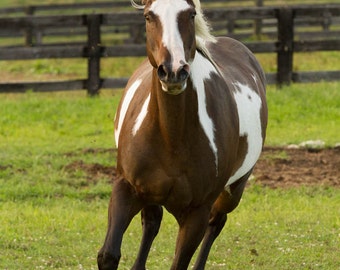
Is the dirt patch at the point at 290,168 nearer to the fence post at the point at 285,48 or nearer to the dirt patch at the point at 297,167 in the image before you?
the dirt patch at the point at 297,167

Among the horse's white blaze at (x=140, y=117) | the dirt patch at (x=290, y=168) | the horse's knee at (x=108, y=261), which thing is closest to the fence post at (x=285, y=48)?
the dirt patch at (x=290, y=168)

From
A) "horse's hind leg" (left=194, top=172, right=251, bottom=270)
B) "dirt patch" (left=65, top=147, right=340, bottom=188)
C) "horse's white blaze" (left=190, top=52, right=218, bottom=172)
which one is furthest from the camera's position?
"dirt patch" (left=65, top=147, right=340, bottom=188)

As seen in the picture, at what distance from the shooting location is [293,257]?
25.4ft

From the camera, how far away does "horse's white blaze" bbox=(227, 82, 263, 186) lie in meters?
6.71

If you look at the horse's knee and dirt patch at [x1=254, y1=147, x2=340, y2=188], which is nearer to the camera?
the horse's knee

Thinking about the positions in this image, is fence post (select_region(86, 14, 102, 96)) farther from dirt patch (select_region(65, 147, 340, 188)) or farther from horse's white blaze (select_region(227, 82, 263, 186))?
horse's white blaze (select_region(227, 82, 263, 186))

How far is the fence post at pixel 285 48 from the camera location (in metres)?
16.1

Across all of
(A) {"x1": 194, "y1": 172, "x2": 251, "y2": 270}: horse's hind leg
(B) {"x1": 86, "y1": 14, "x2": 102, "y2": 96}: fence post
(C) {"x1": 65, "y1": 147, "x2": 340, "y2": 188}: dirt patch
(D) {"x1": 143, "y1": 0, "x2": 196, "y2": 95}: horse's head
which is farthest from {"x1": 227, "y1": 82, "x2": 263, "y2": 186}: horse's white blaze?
(B) {"x1": 86, "y1": 14, "x2": 102, "y2": 96}: fence post

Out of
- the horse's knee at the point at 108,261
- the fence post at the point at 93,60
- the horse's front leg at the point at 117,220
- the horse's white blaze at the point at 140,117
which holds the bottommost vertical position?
the fence post at the point at 93,60

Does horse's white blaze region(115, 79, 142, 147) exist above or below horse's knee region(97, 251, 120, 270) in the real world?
above

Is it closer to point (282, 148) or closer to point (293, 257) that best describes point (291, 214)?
point (293, 257)

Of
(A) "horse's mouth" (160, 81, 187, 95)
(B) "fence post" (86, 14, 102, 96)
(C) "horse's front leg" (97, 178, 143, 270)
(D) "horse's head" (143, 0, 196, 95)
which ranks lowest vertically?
Result: (B) "fence post" (86, 14, 102, 96)

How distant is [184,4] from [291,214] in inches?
176

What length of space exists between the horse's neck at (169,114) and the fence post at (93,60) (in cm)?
1005
